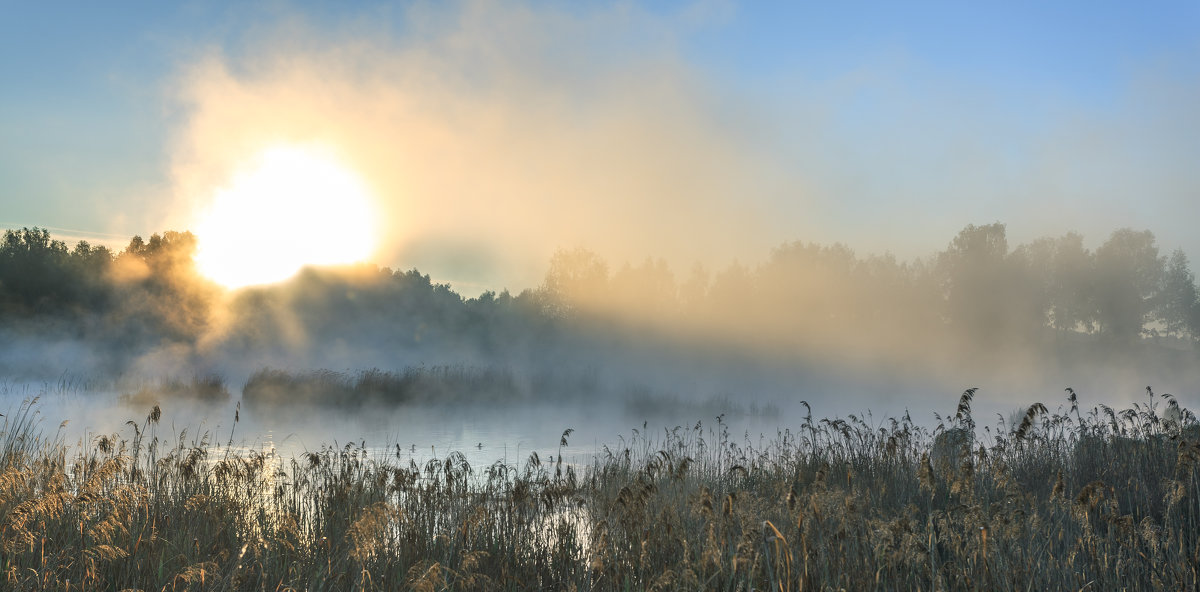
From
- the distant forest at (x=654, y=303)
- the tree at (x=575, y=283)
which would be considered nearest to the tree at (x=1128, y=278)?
the distant forest at (x=654, y=303)

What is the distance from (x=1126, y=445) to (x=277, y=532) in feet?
38.3

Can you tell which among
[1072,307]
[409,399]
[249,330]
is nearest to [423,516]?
[409,399]

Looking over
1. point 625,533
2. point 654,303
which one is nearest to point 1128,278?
point 654,303

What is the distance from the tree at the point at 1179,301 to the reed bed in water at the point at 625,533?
71772 millimetres

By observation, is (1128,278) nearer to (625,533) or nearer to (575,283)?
(575,283)

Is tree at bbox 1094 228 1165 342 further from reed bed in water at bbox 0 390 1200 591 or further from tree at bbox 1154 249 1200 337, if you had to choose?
reed bed in water at bbox 0 390 1200 591

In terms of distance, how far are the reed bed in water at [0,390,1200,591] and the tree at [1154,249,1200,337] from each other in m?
71.8

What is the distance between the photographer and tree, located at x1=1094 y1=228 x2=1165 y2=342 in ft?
207

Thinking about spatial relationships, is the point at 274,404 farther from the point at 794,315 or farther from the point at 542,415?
the point at 794,315

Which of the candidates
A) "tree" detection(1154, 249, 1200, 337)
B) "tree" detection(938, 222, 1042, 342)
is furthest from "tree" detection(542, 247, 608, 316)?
"tree" detection(1154, 249, 1200, 337)

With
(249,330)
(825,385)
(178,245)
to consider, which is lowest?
(825,385)

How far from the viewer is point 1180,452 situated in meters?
4.97

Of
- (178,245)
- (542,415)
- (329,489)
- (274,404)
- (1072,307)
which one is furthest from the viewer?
(1072,307)

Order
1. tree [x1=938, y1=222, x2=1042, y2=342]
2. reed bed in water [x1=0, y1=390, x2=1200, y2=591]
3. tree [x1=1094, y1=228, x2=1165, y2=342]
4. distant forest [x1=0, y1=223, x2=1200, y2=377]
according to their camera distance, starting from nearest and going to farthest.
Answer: reed bed in water [x1=0, y1=390, x2=1200, y2=591]
distant forest [x1=0, y1=223, x2=1200, y2=377]
tree [x1=1094, y1=228, x2=1165, y2=342]
tree [x1=938, y1=222, x2=1042, y2=342]
